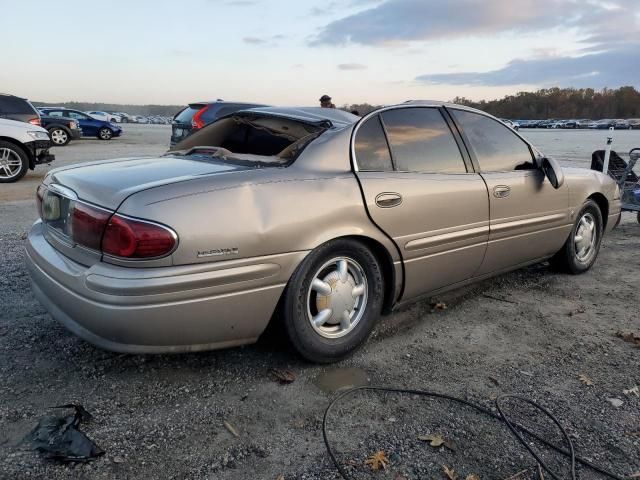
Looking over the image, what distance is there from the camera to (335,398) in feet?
8.96

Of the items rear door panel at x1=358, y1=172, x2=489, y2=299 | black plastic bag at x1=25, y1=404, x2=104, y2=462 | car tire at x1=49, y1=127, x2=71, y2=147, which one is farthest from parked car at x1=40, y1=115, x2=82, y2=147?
black plastic bag at x1=25, y1=404, x2=104, y2=462

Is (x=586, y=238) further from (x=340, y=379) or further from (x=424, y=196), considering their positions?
(x=340, y=379)

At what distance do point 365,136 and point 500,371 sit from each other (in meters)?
1.58

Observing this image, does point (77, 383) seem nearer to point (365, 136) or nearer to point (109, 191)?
point (109, 191)

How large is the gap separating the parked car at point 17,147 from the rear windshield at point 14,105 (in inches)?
84.4

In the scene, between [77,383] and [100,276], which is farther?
[77,383]

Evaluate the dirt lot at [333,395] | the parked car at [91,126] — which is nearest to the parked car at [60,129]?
the parked car at [91,126]

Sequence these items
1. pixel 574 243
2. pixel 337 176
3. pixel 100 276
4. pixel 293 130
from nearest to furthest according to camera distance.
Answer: pixel 100 276 → pixel 337 176 → pixel 293 130 → pixel 574 243

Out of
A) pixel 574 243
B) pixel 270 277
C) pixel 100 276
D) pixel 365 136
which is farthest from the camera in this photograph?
pixel 574 243

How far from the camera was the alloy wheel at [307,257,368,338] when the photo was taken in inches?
117

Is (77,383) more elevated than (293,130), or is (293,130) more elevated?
(293,130)

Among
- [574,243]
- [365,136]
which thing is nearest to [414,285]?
[365,136]

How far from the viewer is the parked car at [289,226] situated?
245 cm

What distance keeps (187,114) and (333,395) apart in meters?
9.66
